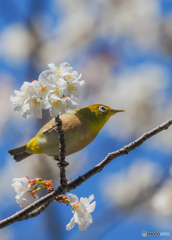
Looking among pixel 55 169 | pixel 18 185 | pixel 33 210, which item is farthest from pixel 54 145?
pixel 55 169

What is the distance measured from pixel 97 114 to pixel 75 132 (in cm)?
33


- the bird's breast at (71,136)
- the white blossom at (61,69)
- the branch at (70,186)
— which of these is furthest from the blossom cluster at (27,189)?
the white blossom at (61,69)

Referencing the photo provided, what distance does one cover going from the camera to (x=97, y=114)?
9.12 ft

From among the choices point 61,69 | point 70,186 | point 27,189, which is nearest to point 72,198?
point 70,186

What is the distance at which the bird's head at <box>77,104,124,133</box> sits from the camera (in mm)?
2744

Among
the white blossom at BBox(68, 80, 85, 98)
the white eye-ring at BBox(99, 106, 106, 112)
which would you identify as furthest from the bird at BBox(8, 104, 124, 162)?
the white blossom at BBox(68, 80, 85, 98)

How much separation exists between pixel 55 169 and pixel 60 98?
3.72 metres

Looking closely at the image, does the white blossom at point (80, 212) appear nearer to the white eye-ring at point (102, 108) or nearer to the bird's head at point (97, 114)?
the bird's head at point (97, 114)

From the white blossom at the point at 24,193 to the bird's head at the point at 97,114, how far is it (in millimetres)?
874

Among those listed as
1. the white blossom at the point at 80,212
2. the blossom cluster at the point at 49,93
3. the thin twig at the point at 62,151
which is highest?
the blossom cluster at the point at 49,93

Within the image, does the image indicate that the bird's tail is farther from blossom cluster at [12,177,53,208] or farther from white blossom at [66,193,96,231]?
white blossom at [66,193,96,231]

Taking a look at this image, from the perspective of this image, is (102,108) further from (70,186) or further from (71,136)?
(70,186)

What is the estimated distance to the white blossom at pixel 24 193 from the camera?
2283 mm

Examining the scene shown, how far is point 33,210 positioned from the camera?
2.10 meters
